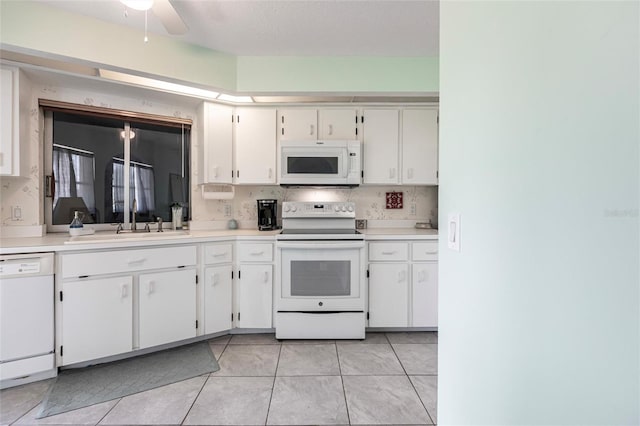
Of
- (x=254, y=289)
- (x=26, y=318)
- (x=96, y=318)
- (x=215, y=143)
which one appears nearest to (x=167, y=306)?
(x=96, y=318)

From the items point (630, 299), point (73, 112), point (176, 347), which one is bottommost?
point (176, 347)

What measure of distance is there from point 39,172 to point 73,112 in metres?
0.59

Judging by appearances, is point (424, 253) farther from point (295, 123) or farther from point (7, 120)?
point (7, 120)

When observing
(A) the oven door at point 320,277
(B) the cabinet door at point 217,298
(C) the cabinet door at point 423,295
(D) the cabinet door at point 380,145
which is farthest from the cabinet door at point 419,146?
(B) the cabinet door at point 217,298

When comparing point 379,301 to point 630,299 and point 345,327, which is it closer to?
point 345,327

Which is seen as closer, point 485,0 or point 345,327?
point 485,0

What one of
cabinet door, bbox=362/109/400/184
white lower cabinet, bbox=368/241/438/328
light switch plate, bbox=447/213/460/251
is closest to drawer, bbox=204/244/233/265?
white lower cabinet, bbox=368/241/438/328

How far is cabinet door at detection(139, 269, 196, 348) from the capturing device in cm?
215

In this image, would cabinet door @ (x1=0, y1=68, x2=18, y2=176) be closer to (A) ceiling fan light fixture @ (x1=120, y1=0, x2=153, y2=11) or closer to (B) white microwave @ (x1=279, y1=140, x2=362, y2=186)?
(A) ceiling fan light fixture @ (x1=120, y1=0, x2=153, y2=11)

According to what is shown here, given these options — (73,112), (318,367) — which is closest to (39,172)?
(73,112)

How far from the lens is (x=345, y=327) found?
246 cm

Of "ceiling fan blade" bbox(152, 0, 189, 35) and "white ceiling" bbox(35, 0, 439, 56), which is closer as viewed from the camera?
"ceiling fan blade" bbox(152, 0, 189, 35)

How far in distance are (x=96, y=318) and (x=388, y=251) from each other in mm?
2367

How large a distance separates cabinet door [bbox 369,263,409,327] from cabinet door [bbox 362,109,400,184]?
91 cm
